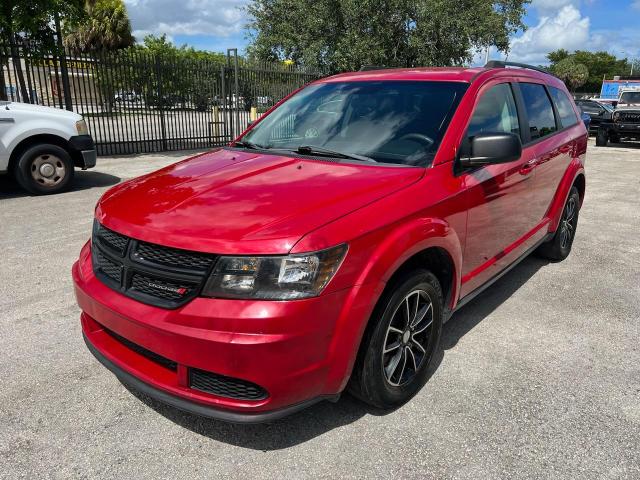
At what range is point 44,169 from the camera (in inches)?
294

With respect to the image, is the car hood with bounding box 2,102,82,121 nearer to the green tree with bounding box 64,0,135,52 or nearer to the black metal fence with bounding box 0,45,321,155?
the black metal fence with bounding box 0,45,321,155

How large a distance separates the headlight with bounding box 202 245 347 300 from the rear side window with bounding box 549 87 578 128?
12.0 feet

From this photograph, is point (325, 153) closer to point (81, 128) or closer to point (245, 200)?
point (245, 200)

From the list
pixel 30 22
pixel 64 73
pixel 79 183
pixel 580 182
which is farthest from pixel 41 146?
pixel 580 182

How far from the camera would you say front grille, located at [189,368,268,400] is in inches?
82.6

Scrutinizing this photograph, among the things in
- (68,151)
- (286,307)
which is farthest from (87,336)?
(68,151)

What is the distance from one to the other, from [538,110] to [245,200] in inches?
118

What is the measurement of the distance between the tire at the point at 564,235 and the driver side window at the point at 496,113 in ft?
5.06

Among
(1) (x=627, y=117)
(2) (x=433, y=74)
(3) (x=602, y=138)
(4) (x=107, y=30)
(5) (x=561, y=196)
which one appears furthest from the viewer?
(4) (x=107, y=30)

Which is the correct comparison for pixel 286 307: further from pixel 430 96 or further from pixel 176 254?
pixel 430 96

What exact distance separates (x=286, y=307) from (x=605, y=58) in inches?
4690

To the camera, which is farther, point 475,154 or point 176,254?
point 475,154

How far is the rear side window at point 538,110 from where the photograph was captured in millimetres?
4000

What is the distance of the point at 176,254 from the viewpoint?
2.14m
